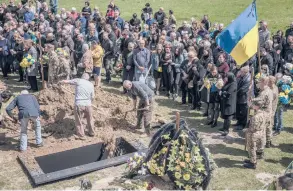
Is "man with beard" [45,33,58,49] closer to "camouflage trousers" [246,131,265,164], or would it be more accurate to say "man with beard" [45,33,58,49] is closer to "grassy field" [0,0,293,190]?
"grassy field" [0,0,293,190]

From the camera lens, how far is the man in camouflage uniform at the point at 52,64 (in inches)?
606

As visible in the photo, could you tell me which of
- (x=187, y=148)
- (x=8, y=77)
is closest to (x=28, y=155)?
(x=187, y=148)

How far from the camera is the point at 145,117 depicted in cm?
1318

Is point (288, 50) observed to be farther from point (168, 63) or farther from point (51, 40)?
point (51, 40)

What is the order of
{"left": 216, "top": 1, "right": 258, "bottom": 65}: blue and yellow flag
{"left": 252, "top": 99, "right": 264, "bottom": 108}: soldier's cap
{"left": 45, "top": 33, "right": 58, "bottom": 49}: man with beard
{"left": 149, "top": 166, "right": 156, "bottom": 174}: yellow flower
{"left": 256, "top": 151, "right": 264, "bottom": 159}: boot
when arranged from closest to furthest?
{"left": 149, "top": 166, "right": 156, "bottom": 174}: yellow flower
{"left": 252, "top": 99, "right": 264, "bottom": 108}: soldier's cap
{"left": 256, "top": 151, "right": 264, "bottom": 159}: boot
{"left": 216, "top": 1, "right": 258, "bottom": 65}: blue and yellow flag
{"left": 45, "top": 33, "right": 58, "bottom": 49}: man with beard

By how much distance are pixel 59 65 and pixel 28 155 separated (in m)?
4.44

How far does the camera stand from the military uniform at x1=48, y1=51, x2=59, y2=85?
1540cm

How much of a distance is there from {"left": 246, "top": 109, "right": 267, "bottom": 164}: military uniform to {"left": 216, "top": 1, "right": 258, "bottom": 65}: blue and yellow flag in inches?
62.5

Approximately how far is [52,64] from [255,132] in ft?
25.1

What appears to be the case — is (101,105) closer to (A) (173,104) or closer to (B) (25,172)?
(A) (173,104)

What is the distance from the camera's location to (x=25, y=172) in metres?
11.1

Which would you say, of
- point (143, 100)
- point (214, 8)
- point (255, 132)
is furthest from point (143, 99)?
point (214, 8)

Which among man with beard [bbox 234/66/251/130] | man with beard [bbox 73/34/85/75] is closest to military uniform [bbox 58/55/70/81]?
man with beard [bbox 73/34/85/75]

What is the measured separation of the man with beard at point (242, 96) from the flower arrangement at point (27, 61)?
295 inches
